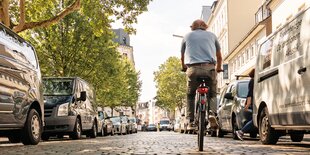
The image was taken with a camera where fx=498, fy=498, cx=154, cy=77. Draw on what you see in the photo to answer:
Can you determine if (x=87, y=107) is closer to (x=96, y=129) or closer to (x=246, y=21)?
(x=96, y=129)

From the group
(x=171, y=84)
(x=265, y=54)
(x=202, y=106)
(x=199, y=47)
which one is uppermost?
(x=171, y=84)

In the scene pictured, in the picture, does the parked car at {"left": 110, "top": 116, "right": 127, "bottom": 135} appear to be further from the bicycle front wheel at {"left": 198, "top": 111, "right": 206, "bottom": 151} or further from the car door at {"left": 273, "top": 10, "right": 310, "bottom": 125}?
the bicycle front wheel at {"left": 198, "top": 111, "right": 206, "bottom": 151}

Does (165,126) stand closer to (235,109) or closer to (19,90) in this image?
(235,109)

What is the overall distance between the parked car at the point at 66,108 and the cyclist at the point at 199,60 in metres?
7.27

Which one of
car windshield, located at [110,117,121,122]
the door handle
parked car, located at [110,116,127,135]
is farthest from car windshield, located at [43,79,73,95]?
car windshield, located at [110,117,121,122]

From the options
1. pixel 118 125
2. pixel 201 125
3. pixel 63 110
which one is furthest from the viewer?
pixel 118 125

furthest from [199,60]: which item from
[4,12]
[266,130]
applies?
[4,12]

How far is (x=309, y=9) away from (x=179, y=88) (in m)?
73.0

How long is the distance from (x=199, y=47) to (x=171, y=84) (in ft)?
239

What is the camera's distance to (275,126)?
28.9 feet

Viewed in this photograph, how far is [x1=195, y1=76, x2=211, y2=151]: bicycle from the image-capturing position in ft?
23.4

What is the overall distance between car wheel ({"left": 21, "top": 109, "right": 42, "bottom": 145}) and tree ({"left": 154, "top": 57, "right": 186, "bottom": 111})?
69.2 meters

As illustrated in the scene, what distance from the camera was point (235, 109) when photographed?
1308 centimetres

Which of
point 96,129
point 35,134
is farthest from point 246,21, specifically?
point 35,134
